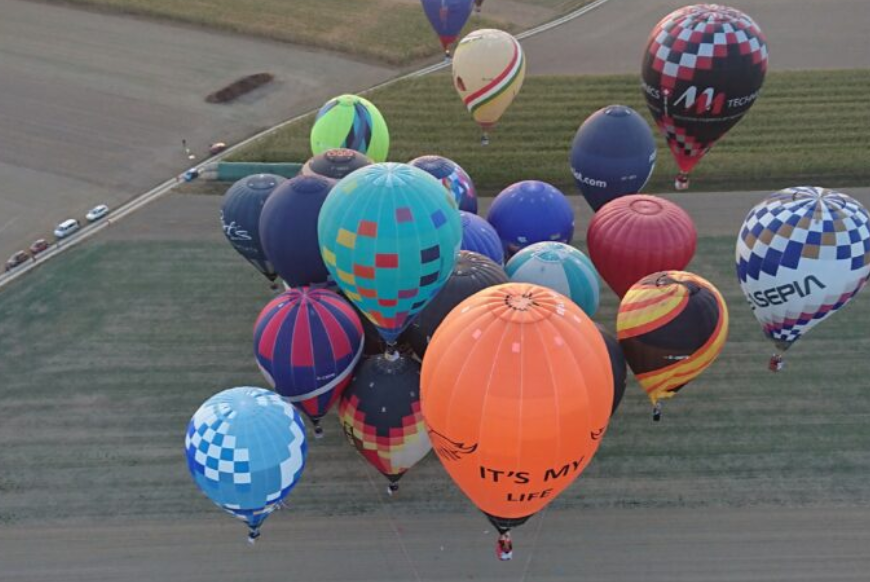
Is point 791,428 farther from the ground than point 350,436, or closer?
closer

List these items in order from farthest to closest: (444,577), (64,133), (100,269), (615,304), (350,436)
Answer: (64,133) < (100,269) < (615,304) < (350,436) < (444,577)

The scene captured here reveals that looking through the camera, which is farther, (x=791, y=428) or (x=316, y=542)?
(x=791, y=428)

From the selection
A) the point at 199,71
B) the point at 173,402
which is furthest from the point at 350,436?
the point at 199,71

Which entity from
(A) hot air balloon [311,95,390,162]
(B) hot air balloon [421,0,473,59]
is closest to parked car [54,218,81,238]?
(A) hot air balloon [311,95,390,162]

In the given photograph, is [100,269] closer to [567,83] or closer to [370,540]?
[370,540]

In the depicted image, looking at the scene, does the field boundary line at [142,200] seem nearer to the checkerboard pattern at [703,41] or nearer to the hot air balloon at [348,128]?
the hot air balloon at [348,128]

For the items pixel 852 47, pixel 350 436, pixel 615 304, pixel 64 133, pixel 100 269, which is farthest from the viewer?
pixel 852 47

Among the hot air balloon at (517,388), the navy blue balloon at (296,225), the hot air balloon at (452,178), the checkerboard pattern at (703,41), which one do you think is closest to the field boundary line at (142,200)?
the navy blue balloon at (296,225)
